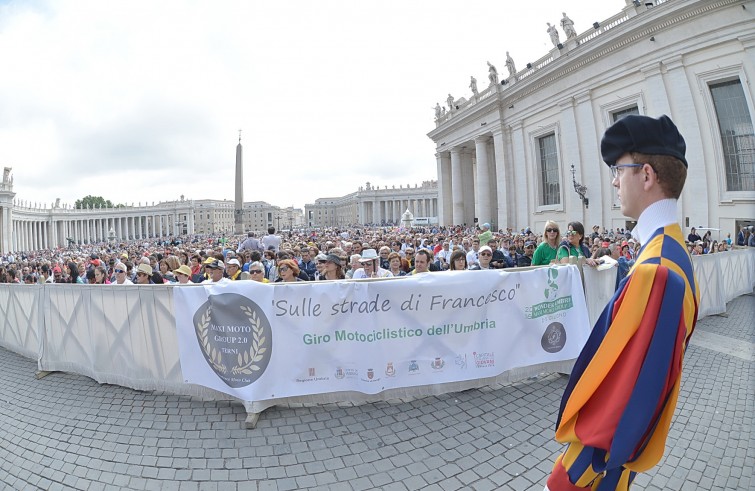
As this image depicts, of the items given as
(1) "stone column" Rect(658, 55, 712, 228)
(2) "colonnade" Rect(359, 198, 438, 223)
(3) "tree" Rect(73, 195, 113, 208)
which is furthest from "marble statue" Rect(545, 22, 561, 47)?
(3) "tree" Rect(73, 195, 113, 208)

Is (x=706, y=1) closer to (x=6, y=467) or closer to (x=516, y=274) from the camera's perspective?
(x=516, y=274)

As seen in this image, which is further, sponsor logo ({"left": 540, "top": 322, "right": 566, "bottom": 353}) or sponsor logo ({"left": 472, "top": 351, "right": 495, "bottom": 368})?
sponsor logo ({"left": 540, "top": 322, "right": 566, "bottom": 353})

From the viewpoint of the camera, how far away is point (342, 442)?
3725mm

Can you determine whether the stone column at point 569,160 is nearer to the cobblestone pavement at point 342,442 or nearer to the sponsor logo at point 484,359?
the cobblestone pavement at point 342,442

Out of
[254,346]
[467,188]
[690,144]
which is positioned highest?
[467,188]

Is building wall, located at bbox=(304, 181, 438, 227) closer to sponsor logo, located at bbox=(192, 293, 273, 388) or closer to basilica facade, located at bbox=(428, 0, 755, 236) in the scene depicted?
basilica facade, located at bbox=(428, 0, 755, 236)

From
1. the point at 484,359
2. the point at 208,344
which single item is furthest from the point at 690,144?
the point at 208,344

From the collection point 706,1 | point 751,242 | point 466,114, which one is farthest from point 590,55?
point 751,242

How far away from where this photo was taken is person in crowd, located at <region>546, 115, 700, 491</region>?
1.26 metres

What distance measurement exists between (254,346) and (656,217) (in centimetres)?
417

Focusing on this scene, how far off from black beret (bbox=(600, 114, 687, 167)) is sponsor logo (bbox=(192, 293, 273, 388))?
3.93 meters

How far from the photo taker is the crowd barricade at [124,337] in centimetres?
471

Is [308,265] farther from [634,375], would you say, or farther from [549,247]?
[634,375]

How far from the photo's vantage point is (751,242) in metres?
12.7
